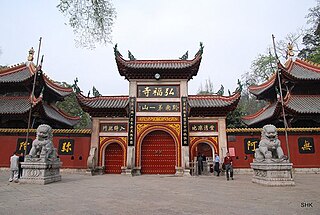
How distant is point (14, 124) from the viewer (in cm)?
1720

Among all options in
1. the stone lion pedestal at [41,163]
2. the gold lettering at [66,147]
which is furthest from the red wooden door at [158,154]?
the stone lion pedestal at [41,163]

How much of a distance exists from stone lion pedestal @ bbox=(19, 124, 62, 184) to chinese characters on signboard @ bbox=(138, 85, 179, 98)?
696 centimetres

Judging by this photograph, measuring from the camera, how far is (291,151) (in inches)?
574

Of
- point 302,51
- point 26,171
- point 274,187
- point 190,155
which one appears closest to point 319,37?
point 302,51

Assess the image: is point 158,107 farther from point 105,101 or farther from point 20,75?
point 20,75

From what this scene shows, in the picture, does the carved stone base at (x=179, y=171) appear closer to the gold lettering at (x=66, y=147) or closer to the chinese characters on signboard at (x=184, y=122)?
the chinese characters on signboard at (x=184, y=122)

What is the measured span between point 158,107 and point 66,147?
656 cm

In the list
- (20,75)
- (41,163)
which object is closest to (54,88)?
(20,75)

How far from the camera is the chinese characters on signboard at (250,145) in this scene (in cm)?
1485

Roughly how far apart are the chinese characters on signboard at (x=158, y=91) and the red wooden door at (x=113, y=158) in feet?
12.7

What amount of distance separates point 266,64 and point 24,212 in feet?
106

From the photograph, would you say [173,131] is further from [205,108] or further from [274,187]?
[274,187]

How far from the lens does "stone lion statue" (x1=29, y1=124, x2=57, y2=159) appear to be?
32.7 feet

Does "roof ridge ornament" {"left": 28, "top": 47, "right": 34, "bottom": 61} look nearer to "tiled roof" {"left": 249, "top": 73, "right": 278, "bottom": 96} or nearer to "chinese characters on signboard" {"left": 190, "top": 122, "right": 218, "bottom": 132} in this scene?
"chinese characters on signboard" {"left": 190, "top": 122, "right": 218, "bottom": 132}
